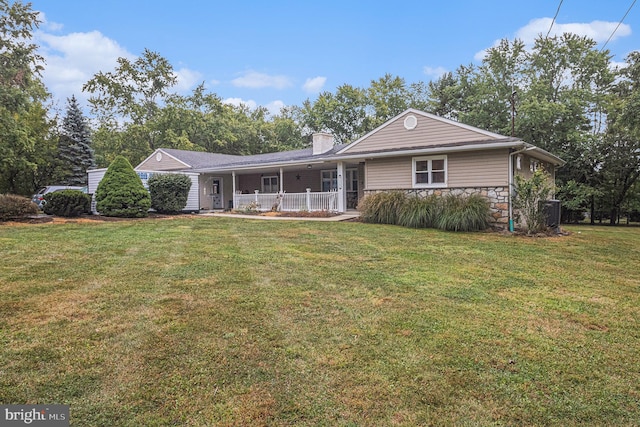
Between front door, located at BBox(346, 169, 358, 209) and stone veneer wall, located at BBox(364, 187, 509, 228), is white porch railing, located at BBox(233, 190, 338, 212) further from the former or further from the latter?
stone veneer wall, located at BBox(364, 187, 509, 228)

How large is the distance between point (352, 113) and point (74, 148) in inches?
883

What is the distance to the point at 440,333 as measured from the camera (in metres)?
3.29

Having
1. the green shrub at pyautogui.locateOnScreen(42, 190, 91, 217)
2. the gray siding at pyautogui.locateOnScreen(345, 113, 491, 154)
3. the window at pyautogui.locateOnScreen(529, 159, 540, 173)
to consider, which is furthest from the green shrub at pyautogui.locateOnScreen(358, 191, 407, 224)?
the green shrub at pyautogui.locateOnScreen(42, 190, 91, 217)

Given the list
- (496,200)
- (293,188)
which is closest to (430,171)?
(496,200)

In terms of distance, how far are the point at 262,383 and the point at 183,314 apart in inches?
58.0

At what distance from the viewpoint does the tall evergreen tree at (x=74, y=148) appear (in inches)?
968

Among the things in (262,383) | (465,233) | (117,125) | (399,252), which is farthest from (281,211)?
(117,125)

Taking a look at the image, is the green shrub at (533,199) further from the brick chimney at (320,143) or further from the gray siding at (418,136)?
the brick chimney at (320,143)

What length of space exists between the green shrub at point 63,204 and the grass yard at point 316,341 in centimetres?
777

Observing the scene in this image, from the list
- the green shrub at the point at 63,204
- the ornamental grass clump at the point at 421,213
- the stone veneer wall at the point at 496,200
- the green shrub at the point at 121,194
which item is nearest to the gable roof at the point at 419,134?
the stone veneer wall at the point at 496,200

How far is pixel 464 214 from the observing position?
36.2 ft

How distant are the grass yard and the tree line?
12752 mm

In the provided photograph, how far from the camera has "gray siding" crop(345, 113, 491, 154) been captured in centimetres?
1265

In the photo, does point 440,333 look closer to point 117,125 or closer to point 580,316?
point 580,316
